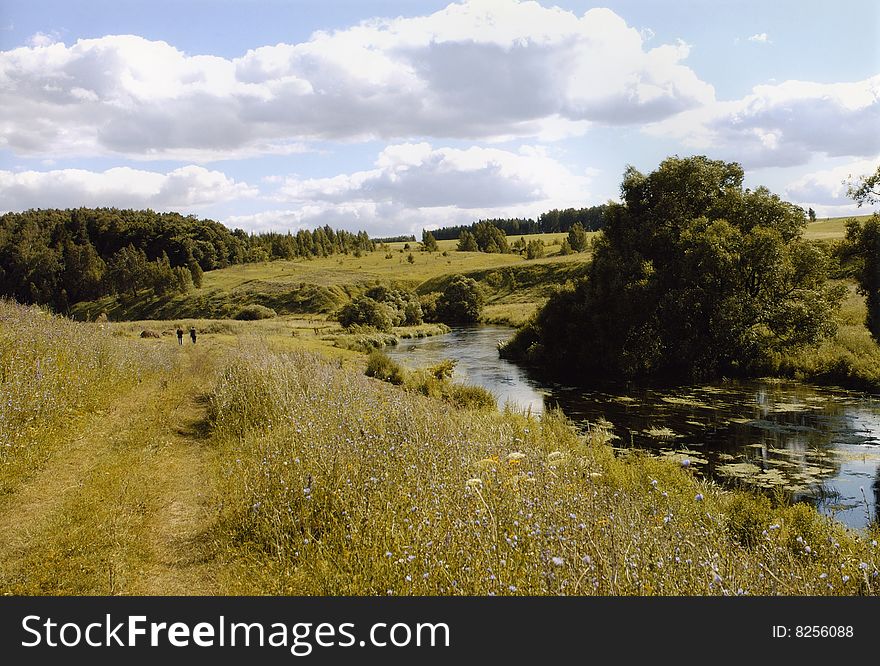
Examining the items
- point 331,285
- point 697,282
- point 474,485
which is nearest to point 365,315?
point 331,285

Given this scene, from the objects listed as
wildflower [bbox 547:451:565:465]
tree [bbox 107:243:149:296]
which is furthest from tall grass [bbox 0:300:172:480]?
tree [bbox 107:243:149:296]

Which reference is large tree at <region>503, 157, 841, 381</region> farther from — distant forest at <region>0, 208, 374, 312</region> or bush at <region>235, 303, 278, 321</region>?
distant forest at <region>0, 208, 374, 312</region>

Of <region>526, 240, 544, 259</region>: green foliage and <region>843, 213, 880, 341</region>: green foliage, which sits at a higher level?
<region>526, 240, 544, 259</region>: green foliage

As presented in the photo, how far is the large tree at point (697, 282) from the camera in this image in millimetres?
26156

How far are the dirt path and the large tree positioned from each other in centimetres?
2324

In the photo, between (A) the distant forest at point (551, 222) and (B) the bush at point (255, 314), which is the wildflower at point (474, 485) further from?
(A) the distant forest at point (551, 222)

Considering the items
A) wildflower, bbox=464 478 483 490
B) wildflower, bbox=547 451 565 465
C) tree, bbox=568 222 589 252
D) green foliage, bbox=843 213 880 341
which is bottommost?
wildflower, bbox=547 451 565 465

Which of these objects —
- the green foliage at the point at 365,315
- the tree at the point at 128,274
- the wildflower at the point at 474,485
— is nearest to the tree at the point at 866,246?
the wildflower at the point at 474,485

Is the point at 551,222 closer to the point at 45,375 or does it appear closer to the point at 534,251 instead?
the point at 534,251

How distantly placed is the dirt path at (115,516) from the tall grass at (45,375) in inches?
16.7

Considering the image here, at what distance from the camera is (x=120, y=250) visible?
383 ft

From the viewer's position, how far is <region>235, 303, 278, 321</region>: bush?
80625 mm

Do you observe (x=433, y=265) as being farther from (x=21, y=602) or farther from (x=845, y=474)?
(x=21, y=602)

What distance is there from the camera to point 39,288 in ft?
309
